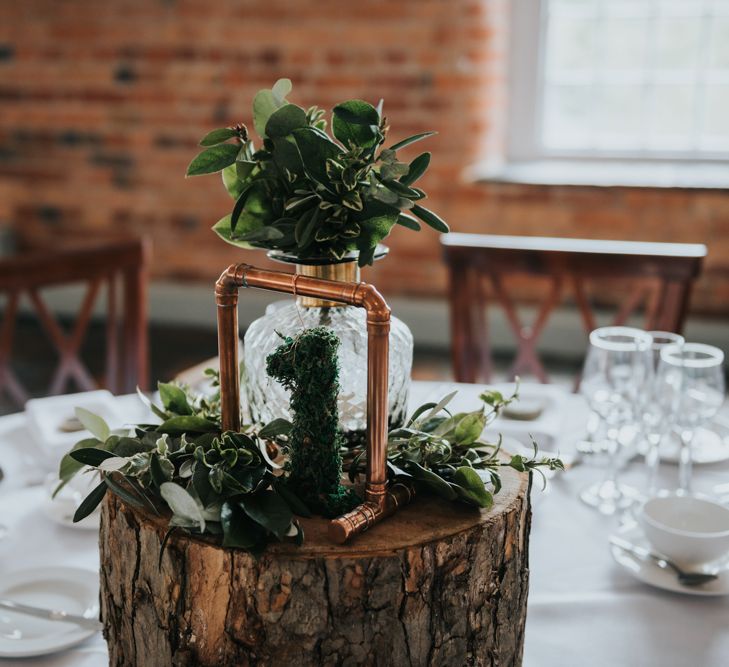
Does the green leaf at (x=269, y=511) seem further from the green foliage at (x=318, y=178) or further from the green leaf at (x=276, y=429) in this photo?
the green foliage at (x=318, y=178)

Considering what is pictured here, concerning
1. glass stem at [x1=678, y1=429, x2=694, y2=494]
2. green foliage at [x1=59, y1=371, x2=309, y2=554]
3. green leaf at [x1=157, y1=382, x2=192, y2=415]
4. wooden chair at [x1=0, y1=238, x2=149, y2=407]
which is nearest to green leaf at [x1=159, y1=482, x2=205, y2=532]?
green foliage at [x1=59, y1=371, x2=309, y2=554]

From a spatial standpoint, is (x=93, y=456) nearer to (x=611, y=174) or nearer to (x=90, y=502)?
(x=90, y=502)

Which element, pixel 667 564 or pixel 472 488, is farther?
pixel 667 564

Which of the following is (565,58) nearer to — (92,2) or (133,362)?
(92,2)

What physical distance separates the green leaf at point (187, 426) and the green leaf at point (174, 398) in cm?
6

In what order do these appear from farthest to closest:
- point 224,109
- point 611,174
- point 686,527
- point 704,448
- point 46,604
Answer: point 224,109 → point 611,174 → point 704,448 → point 686,527 → point 46,604

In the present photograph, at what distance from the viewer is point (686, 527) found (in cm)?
104

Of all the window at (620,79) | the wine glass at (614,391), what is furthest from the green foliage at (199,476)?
the window at (620,79)

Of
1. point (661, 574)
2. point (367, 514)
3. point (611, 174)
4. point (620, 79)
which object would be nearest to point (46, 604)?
point (367, 514)

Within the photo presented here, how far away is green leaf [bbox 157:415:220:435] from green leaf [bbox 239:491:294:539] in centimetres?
16

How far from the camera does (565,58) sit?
374 cm

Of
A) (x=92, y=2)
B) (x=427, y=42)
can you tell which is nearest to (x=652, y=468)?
(x=427, y=42)

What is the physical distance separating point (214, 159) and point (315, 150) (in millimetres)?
112

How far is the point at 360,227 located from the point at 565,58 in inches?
127
